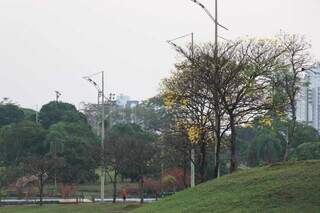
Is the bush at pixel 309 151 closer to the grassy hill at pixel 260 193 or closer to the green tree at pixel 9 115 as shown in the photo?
the grassy hill at pixel 260 193

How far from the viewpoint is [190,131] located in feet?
89.0

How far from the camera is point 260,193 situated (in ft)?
51.9

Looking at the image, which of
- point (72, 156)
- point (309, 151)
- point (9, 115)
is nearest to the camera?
point (309, 151)

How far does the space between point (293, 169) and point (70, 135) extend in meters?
48.9

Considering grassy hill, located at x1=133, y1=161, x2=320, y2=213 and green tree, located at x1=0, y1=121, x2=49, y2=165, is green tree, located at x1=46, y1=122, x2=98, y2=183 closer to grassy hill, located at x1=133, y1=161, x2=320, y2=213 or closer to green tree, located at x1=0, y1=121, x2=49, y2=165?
green tree, located at x1=0, y1=121, x2=49, y2=165

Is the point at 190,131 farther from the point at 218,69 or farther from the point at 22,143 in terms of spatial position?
the point at 22,143

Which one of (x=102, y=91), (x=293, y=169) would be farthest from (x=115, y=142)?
(x=293, y=169)

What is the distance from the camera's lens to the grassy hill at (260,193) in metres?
14.4

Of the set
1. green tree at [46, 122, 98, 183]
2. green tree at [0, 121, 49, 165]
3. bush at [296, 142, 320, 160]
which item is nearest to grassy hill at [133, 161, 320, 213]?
bush at [296, 142, 320, 160]

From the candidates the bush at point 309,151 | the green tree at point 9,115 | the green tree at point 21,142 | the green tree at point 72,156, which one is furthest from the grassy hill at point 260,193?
the green tree at point 9,115

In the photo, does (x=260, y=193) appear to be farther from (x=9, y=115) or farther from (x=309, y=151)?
(x=9, y=115)

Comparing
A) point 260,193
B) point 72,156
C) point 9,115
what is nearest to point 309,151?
point 72,156

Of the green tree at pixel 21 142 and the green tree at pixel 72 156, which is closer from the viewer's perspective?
the green tree at pixel 72 156

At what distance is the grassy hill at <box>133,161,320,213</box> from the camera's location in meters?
14.4
